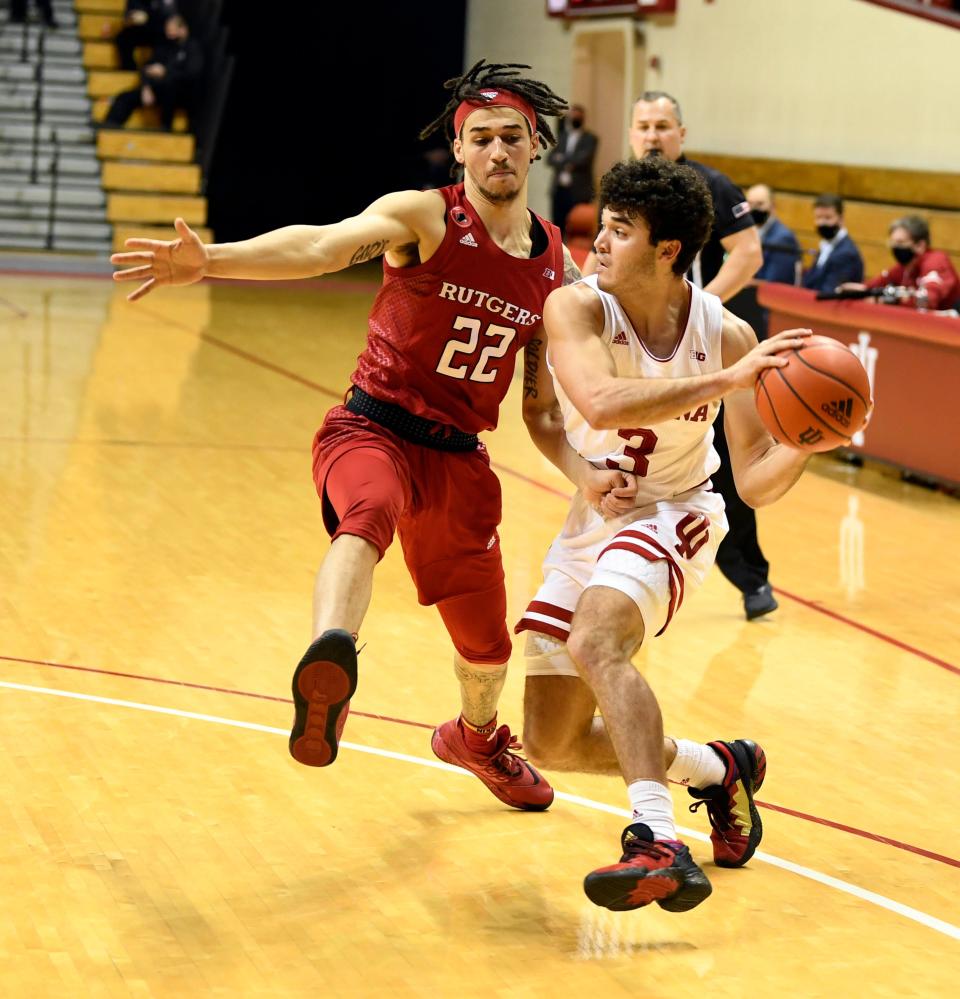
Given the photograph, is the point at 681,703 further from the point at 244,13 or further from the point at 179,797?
the point at 244,13

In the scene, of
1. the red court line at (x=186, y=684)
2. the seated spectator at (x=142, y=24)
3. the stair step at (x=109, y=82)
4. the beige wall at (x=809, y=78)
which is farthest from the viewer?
the stair step at (x=109, y=82)

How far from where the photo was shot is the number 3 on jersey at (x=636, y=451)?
4.08 m

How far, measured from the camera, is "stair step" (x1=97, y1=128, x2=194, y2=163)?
70.1ft

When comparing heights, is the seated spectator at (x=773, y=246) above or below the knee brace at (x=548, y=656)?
below

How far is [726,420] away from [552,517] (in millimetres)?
4175

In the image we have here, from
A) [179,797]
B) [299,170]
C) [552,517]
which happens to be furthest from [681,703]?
[299,170]

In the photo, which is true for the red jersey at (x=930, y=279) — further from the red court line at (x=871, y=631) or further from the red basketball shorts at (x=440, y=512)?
the red basketball shorts at (x=440, y=512)

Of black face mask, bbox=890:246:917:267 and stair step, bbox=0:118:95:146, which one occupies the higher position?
black face mask, bbox=890:246:917:267

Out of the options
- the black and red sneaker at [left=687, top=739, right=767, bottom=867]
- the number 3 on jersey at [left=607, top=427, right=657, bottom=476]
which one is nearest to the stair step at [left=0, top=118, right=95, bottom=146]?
the number 3 on jersey at [left=607, top=427, right=657, bottom=476]

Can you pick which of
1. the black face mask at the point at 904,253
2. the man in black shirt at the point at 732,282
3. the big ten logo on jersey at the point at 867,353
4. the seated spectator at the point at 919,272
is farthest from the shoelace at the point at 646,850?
the black face mask at the point at 904,253

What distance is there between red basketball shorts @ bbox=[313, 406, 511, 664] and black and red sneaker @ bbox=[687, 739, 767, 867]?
699 mm

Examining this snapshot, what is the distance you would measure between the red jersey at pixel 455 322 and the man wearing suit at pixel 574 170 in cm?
1596

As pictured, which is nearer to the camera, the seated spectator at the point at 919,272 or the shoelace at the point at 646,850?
the shoelace at the point at 646,850

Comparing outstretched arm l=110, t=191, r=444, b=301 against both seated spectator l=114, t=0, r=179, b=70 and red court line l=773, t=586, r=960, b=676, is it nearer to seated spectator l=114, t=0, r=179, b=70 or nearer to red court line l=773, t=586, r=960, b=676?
red court line l=773, t=586, r=960, b=676
